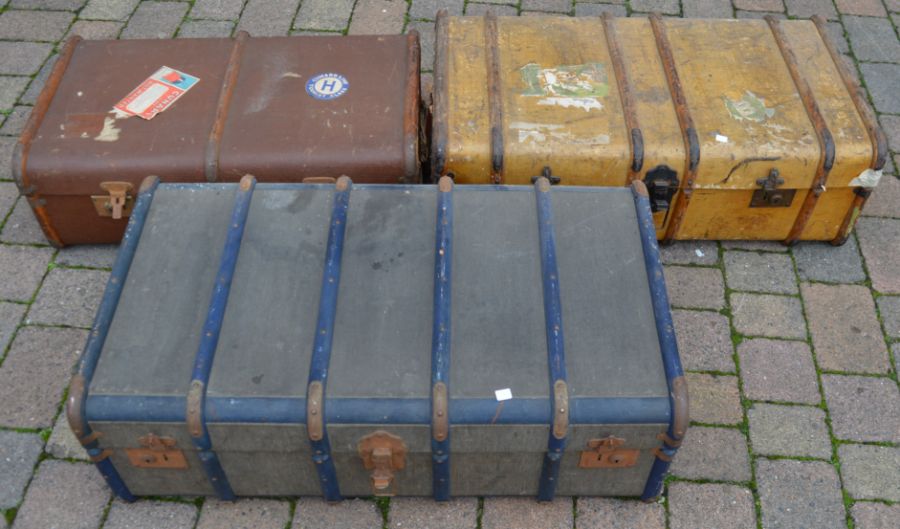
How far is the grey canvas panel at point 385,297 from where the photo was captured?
2691 mm

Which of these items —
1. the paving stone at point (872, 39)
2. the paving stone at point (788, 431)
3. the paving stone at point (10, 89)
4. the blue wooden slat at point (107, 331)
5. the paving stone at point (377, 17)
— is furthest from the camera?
the paving stone at point (377, 17)

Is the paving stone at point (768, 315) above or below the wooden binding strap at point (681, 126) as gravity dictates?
below

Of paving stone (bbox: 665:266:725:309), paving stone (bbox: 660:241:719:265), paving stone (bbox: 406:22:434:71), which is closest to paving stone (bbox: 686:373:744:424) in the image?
paving stone (bbox: 665:266:725:309)

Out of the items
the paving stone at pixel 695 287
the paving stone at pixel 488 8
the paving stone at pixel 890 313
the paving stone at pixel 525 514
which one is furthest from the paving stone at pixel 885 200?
the paving stone at pixel 488 8

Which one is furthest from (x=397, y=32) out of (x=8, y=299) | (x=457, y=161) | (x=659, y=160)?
(x=8, y=299)

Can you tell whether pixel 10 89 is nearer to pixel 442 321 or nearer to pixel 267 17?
pixel 267 17

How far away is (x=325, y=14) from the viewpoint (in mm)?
5293

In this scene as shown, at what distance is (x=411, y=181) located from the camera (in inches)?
137

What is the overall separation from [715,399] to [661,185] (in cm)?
102

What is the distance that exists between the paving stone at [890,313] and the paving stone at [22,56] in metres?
5.17

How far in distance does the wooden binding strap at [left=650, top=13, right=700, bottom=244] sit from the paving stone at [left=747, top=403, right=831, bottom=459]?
975 mm

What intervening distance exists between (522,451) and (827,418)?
1577 mm

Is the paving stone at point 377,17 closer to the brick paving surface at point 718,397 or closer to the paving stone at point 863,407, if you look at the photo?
the brick paving surface at point 718,397

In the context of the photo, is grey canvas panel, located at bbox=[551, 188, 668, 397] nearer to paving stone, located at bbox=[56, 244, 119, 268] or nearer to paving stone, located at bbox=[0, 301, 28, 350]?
paving stone, located at bbox=[56, 244, 119, 268]
